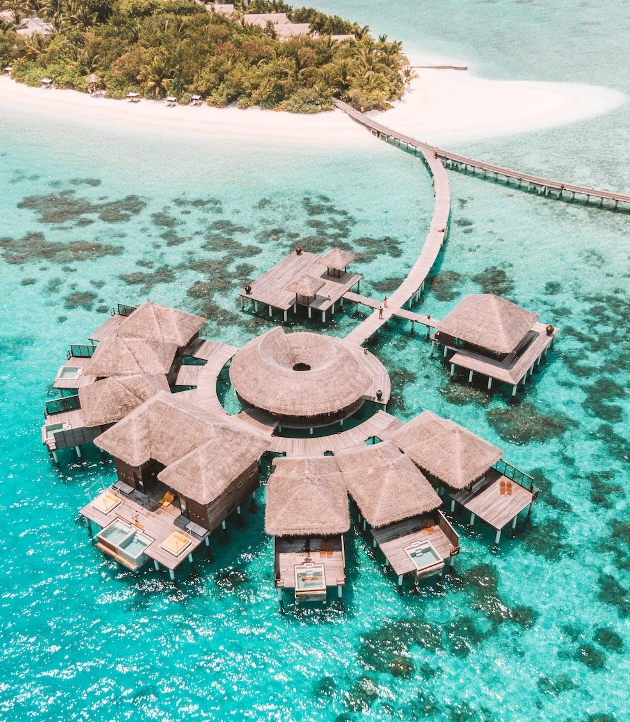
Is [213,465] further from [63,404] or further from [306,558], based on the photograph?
[63,404]

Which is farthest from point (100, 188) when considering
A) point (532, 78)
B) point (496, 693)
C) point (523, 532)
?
point (532, 78)

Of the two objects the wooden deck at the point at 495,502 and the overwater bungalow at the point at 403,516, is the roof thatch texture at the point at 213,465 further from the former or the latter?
the wooden deck at the point at 495,502

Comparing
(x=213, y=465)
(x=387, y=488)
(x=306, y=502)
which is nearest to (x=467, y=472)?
(x=387, y=488)

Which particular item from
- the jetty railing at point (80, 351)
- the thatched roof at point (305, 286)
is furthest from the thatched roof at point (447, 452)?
the jetty railing at point (80, 351)

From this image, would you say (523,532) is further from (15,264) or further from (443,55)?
(443,55)

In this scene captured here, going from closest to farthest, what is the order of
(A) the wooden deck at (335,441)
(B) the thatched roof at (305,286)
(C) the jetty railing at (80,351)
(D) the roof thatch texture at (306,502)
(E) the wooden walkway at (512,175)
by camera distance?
1. (D) the roof thatch texture at (306,502)
2. (A) the wooden deck at (335,441)
3. (C) the jetty railing at (80,351)
4. (B) the thatched roof at (305,286)
5. (E) the wooden walkway at (512,175)

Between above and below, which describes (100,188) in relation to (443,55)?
below
